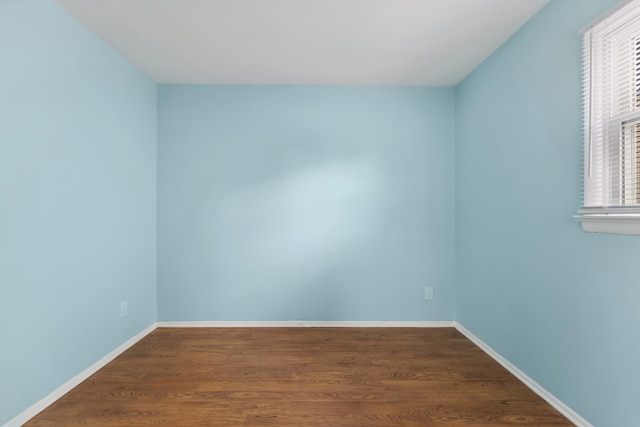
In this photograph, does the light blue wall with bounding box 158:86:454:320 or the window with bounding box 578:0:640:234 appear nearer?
the window with bounding box 578:0:640:234

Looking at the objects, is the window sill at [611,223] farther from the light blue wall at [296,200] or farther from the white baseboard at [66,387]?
the white baseboard at [66,387]

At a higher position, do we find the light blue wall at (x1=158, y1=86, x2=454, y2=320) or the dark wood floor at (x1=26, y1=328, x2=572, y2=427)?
the light blue wall at (x1=158, y1=86, x2=454, y2=320)

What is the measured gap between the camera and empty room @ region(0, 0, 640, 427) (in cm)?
172

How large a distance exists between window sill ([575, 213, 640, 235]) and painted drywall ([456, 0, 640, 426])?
0.05m

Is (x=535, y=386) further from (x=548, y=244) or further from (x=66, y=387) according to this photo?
(x=66, y=387)

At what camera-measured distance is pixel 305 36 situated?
2.38 m

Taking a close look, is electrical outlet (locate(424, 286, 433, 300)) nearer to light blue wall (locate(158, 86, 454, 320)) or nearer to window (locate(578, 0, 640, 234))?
light blue wall (locate(158, 86, 454, 320))

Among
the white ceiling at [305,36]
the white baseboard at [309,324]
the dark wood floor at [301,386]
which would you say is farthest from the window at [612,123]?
the white baseboard at [309,324]

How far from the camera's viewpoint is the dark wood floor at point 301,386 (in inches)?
72.6

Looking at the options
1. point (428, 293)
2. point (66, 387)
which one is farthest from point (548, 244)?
point (66, 387)

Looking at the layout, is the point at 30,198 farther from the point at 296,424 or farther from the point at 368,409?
the point at 368,409

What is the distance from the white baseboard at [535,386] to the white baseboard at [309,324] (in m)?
0.46

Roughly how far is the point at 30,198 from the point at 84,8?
127 cm

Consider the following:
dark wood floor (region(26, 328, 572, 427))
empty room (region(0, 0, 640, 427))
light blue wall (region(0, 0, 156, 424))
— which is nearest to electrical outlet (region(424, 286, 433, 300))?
empty room (region(0, 0, 640, 427))
